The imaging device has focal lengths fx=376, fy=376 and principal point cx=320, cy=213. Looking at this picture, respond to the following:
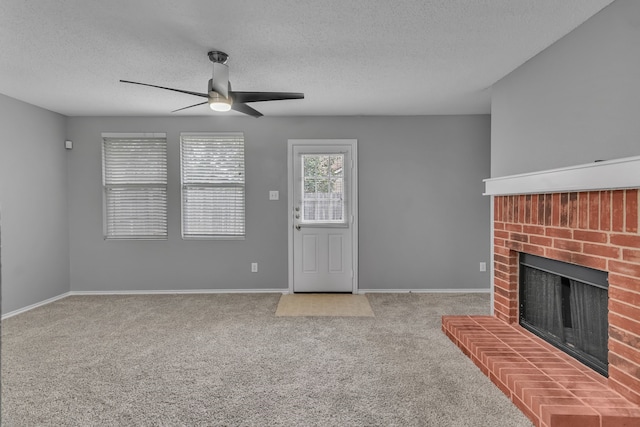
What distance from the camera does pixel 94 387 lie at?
245 cm

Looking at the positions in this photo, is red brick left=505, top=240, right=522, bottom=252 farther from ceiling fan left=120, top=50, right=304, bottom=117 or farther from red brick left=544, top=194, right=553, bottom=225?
ceiling fan left=120, top=50, right=304, bottom=117

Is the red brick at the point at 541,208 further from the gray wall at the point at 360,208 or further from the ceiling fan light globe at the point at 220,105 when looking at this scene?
the ceiling fan light globe at the point at 220,105

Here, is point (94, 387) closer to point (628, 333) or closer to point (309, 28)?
point (309, 28)

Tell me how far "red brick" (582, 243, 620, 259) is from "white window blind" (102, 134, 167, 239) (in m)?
4.38

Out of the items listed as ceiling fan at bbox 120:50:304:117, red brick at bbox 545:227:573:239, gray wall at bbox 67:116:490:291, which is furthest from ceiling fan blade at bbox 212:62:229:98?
red brick at bbox 545:227:573:239

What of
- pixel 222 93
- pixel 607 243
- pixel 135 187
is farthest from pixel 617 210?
pixel 135 187

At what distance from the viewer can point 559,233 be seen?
2516mm

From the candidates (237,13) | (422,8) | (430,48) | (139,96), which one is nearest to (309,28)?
(237,13)

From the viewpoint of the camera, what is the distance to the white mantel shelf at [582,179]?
6.36 feet

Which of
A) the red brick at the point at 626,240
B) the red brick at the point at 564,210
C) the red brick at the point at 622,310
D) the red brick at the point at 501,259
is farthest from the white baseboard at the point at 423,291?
the red brick at the point at 626,240

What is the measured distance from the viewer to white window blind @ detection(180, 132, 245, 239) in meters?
4.77

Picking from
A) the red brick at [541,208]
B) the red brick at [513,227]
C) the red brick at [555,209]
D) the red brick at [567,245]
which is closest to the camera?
the red brick at [567,245]

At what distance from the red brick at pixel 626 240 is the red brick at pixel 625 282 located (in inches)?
6.8

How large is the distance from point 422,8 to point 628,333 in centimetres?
216
